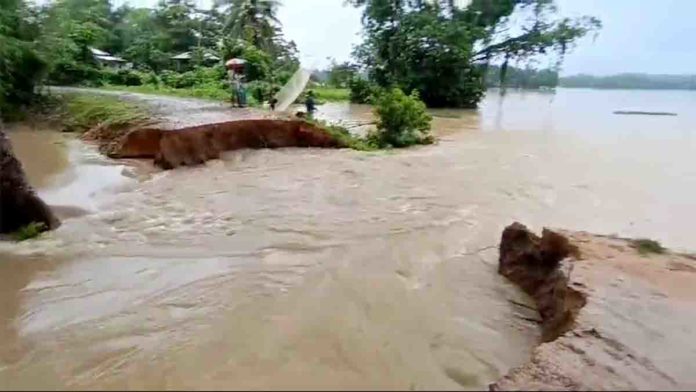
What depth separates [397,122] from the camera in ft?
38.5

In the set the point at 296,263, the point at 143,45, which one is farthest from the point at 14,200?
the point at 143,45

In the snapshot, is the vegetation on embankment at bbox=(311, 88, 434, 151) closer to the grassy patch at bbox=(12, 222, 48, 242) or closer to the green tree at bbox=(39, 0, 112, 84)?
the grassy patch at bbox=(12, 222, 48, 242)

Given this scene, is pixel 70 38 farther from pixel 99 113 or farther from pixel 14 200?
pixel 14 200

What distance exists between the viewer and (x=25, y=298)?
402 centimetres

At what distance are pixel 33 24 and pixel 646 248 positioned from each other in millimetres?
13929

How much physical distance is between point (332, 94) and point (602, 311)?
21.6m

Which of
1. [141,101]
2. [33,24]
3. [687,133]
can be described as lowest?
[687,133]

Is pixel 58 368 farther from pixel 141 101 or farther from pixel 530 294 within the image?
pixel 141 101

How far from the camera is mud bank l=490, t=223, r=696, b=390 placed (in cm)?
215

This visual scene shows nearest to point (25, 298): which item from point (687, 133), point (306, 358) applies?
point (306, 358)

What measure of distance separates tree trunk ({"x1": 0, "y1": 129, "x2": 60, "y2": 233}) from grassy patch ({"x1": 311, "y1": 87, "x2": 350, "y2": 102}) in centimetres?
1660

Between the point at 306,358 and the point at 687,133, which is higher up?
the point at 306,358

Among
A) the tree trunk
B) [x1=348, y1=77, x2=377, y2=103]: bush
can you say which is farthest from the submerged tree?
the tree trunk

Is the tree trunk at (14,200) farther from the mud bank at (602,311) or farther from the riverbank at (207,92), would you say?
the riverbank at (207,92)
